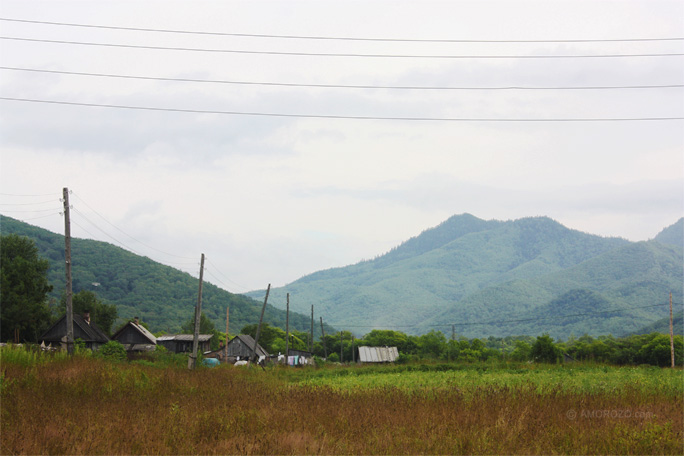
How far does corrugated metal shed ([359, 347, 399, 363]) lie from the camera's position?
8000 centimetres

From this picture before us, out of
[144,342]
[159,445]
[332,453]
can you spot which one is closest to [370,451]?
[332,453]

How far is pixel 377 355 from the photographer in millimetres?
82375

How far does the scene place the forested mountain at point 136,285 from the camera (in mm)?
136875

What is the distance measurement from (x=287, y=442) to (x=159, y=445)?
6.41 ft

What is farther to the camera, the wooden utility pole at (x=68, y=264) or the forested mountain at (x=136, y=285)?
the forested mountain at (x=136, y=285)

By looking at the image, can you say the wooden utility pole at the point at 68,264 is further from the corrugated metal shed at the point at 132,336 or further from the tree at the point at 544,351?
the corrugated metal shed at the point at 132,336

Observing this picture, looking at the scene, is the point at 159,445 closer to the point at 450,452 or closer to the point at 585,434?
the point at 450,452

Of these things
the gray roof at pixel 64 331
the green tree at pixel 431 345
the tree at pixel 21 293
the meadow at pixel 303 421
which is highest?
the tree at pixel 21 293

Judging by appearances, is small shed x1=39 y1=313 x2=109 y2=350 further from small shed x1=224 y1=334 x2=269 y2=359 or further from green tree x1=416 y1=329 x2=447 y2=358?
green tree x1=416 y1=329 x2=447 y2=358

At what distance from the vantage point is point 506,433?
9469 millimetres

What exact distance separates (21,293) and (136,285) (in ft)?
282

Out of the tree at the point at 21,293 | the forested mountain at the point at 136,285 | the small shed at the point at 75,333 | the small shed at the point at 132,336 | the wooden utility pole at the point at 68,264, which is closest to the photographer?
the wooden utility pole at the point at 68,264

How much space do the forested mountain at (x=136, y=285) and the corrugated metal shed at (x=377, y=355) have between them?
63454 mm

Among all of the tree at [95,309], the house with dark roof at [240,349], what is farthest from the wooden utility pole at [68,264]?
the tree at [95,309]
